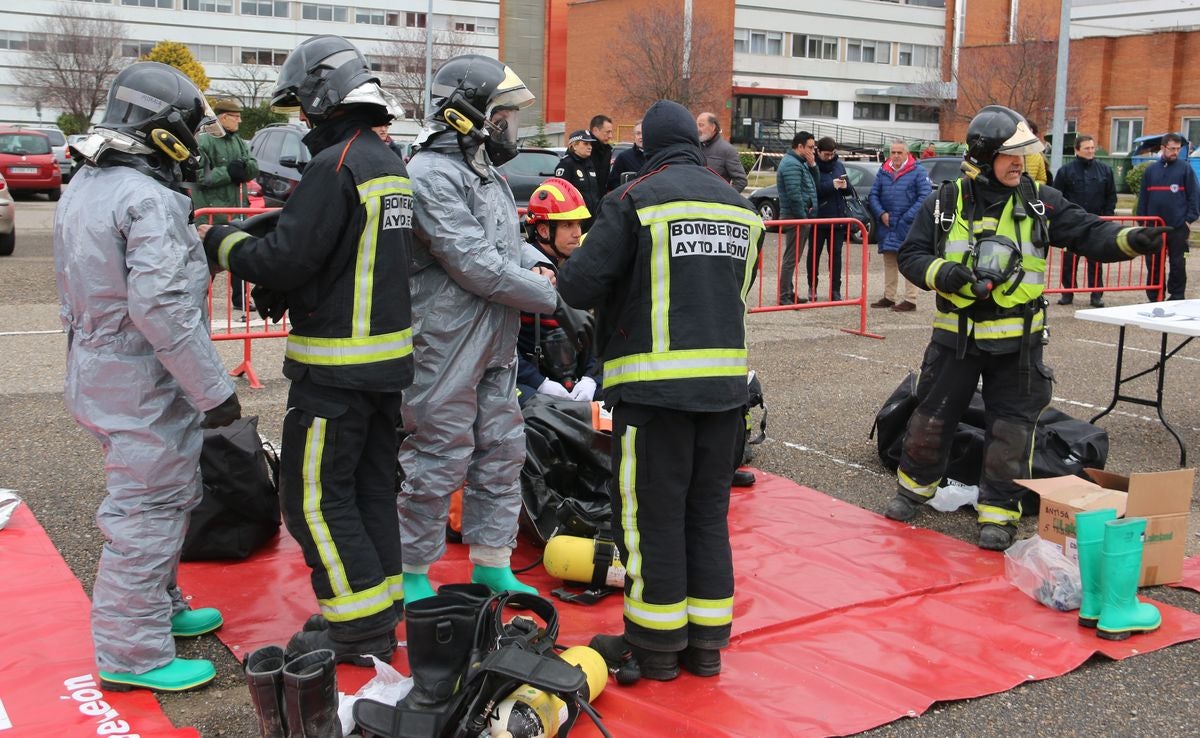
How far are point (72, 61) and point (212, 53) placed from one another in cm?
1321

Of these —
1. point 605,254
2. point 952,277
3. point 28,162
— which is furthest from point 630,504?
point 28,162

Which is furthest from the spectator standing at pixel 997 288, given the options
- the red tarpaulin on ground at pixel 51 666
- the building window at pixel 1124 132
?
the building window at pixel 1124 132

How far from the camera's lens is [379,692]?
11.8 feet

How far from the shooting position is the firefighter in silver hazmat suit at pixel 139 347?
142 inches

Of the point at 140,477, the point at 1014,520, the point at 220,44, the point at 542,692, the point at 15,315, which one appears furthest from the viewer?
the point at 220,44

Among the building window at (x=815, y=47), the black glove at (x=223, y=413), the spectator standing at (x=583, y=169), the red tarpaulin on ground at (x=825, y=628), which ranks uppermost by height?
the building window at (x=815, y=47)

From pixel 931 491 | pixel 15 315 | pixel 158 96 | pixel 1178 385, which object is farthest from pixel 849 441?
pixel 15 315

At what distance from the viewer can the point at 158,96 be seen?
3742mm

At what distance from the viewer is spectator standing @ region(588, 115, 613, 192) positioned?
11664 millimetres

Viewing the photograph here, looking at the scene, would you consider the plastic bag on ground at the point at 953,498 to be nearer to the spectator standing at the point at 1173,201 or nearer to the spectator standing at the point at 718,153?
the spectator standing at the point at 718,153

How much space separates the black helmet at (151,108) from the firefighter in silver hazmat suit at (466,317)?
87 centimetres

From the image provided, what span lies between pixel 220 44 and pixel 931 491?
228 feet

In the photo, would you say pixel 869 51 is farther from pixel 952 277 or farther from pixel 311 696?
pixel 311 696

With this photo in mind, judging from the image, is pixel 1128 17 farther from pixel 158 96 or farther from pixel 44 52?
pixel 158 96
